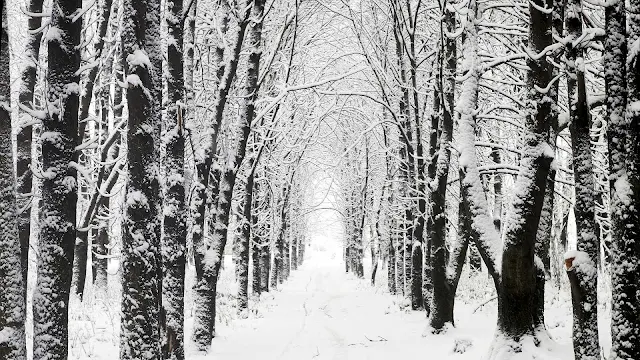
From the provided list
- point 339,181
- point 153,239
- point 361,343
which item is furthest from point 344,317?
point 339,181

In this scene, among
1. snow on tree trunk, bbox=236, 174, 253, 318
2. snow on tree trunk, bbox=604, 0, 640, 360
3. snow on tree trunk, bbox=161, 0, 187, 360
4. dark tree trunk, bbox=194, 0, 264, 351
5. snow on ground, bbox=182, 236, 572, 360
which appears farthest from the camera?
snow on tree trunk, bbox=236, 174, 253, 318

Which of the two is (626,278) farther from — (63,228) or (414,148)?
(414,148)

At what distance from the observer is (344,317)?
49.2 feet

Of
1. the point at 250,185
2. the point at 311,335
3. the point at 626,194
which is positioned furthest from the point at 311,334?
the point at 626,194

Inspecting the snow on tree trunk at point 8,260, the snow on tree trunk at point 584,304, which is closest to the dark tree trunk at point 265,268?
the snow on tree trunk at point 584,304

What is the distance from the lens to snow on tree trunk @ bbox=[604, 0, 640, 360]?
498 centimetres

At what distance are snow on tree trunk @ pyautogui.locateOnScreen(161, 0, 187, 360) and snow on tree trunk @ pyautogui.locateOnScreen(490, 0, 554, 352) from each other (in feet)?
16.9

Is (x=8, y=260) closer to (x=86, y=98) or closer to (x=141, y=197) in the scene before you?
(x=141, y=197)

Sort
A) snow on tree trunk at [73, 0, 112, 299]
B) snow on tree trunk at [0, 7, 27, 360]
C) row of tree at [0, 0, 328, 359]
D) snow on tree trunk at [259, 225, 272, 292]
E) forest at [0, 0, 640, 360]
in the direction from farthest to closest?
snow on tree trunk at [259, 225, 272, 292] → snow on tree trunk at [73, 0, 112, 299] → row of tree at [0, 0, 328, 359] → forest at [0, 0, 640, 360] → snow on tree trunk at [0, 7, 27, 360]

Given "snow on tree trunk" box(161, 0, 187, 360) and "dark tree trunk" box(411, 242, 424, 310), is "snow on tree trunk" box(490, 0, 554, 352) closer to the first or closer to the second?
"snow on tree trunk" box(161, 0, 187, 360)

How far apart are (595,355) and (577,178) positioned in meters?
2.09

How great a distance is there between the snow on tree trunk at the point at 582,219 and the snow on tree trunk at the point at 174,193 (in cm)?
588

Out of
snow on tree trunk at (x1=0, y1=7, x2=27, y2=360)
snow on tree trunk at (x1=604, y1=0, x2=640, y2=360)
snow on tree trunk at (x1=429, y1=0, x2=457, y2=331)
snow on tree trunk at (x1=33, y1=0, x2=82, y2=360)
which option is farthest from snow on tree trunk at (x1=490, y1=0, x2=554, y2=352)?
snow on tree trunk at (x1=0, y1=7, x2=27, y2=360)

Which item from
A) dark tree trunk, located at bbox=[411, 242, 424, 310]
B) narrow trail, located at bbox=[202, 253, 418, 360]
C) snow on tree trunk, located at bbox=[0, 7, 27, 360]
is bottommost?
narrow trail, located at bbox=[202, 253, 418, 360]
